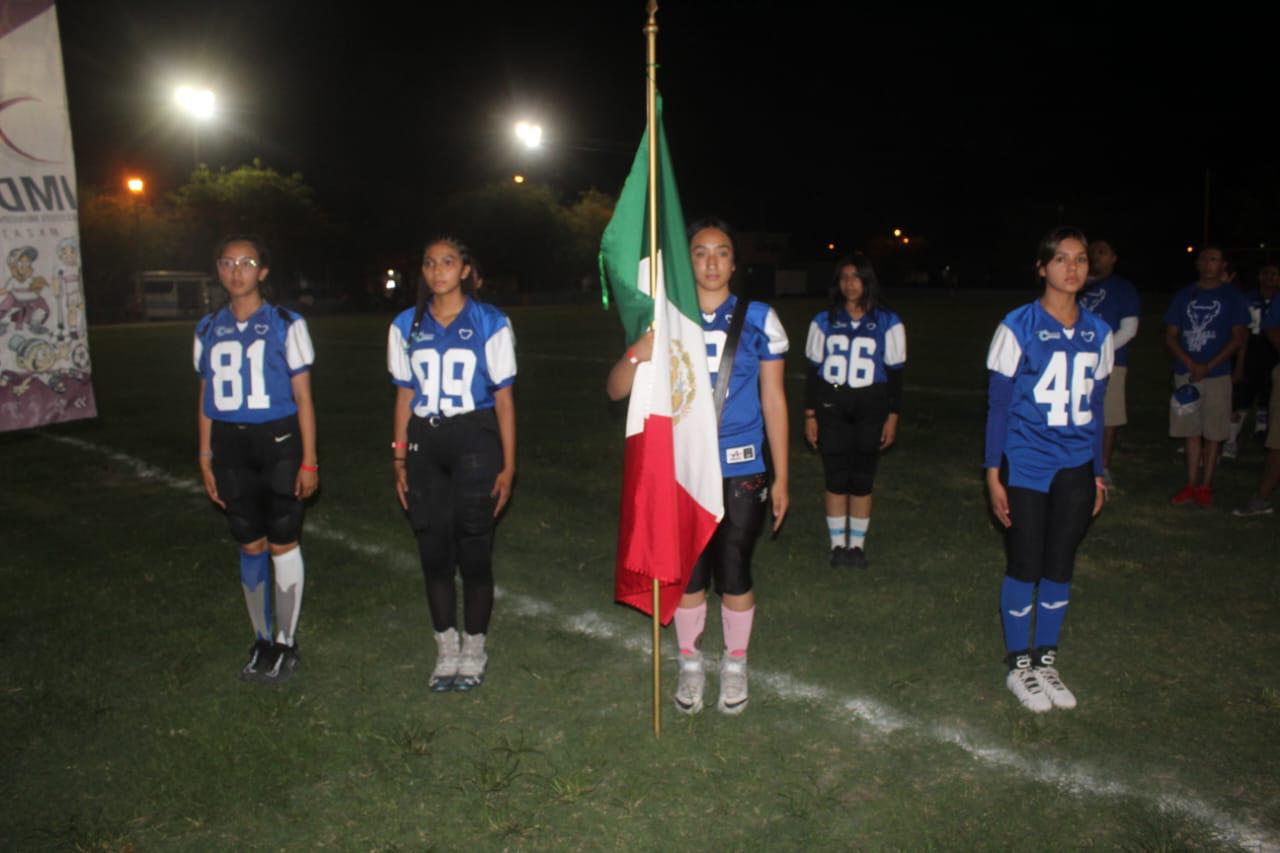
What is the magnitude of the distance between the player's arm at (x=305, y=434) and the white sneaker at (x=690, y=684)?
2.03 metres

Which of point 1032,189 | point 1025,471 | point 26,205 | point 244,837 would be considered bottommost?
point 244,837

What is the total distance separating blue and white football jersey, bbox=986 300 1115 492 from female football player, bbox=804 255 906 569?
2008mm

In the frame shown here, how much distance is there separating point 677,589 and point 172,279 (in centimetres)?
5996

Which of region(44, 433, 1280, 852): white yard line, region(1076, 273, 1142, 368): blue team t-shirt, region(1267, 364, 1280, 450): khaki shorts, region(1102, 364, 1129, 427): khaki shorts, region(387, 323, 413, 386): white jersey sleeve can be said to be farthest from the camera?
region(1102, 364, 1129, 427): khaki shorts

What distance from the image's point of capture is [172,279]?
2276 inches

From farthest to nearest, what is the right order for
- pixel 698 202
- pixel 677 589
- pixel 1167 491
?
pixel 698 202 < pixel 1167 491 < pixel 677 589

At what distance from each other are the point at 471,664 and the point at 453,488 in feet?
3.05

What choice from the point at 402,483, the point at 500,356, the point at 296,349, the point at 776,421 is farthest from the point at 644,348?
the point at 296,349

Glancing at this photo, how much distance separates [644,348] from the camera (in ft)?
14.1

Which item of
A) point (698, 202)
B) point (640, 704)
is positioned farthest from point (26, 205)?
point (698, 202)

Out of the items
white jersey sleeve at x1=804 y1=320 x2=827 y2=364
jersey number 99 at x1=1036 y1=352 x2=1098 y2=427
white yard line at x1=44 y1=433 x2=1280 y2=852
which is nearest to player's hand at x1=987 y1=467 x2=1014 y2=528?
jersey number 99 at x1=1036 y1=352 x2=1098 y2=427

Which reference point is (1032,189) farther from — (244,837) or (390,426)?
(244,837)

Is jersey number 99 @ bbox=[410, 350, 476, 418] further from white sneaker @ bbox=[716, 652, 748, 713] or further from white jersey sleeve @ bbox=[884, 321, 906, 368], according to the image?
white jersey sleeve @ bbox=[884, 321, 906, 368]

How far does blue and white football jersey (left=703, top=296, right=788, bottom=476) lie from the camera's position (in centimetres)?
450
